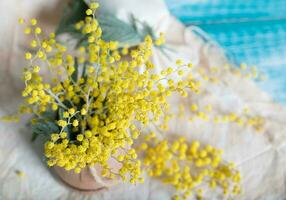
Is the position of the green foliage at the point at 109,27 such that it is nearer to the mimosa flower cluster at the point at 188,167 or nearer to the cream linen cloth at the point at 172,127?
the cream linen cloth at the point at 172,127

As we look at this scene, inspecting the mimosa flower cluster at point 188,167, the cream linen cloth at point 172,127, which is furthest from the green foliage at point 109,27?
the mimosa flower cluster at point 188,167

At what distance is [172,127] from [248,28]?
1.18ft

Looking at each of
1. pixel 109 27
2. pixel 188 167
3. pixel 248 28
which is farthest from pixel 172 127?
pixel 248 28

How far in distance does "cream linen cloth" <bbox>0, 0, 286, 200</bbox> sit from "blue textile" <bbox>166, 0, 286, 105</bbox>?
54mm

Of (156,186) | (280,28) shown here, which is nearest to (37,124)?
(156,186)

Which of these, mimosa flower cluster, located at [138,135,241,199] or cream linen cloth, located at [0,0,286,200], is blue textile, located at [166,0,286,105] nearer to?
cream linen cloth, located at [0,0,286,200]

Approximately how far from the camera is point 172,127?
2.94 feet

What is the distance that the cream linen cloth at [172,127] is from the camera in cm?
81

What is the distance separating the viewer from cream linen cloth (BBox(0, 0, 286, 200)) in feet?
2.65

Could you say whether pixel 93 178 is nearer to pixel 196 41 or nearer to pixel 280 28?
pixel 196 41

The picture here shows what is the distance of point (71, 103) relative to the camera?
69 cm

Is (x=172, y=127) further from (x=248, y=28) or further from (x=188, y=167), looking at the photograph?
(x=248, y=28)

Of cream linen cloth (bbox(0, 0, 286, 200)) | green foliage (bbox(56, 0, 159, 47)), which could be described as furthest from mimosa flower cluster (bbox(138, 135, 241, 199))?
green foliage (bbox(56, 0, 159, 47))

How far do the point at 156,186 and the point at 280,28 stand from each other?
0.54 metres
